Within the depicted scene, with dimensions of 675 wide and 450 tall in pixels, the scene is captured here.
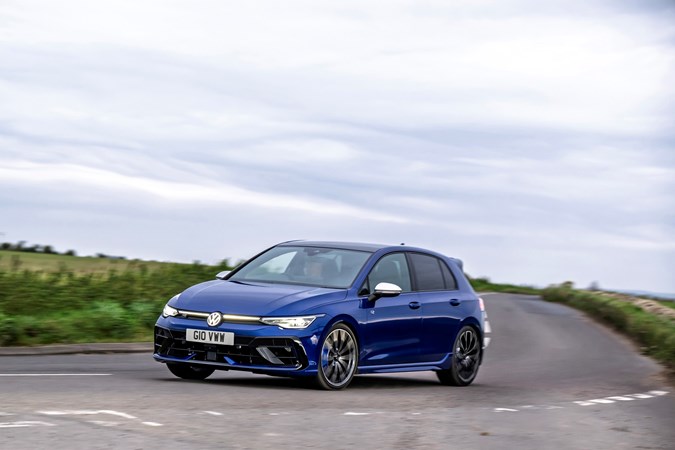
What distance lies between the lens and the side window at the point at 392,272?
546 inches

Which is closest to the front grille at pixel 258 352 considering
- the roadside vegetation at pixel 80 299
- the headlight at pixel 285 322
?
the headlight at pixel 285 322

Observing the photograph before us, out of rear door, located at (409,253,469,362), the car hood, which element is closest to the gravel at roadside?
the car hood

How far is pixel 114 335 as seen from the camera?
794 inches

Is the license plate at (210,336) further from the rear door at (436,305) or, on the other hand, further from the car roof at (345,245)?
the rear door at (436,305)

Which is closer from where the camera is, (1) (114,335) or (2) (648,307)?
(1) (114,335)

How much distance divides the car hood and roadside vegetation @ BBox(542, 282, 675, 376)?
10.1 metres

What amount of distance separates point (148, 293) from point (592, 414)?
13403mm

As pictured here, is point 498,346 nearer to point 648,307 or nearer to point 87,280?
point 87,280

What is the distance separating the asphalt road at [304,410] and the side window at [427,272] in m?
1.24

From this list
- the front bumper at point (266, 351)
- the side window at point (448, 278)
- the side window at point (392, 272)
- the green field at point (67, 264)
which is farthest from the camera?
the green field at point (67, 264)

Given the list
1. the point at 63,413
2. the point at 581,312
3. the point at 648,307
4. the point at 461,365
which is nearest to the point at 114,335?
the point at 461,365

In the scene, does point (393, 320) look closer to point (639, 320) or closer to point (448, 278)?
point (448, 278)

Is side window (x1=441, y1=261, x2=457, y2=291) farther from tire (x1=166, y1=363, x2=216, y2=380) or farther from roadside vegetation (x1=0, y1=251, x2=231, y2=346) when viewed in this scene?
roadside vegetation (x1=0, y1=251, x2=231, y2=346)

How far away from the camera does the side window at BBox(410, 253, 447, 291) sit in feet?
48.8
